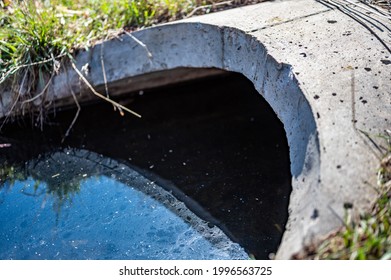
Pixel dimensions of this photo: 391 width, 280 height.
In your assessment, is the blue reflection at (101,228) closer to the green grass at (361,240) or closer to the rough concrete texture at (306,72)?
the rough concrete texture at (306,72)

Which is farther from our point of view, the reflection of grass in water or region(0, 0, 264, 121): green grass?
region(0, 0, 264, 121): green grass

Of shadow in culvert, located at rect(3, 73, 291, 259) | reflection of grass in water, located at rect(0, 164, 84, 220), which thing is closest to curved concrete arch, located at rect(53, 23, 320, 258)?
shadow in culvert, located at rect(3, 73, 291, 259)

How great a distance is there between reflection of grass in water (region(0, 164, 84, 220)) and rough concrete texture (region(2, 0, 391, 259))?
0.56 metres

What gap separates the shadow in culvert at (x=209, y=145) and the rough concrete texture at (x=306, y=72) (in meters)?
0.34

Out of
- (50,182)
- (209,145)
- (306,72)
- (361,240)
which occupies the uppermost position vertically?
(306,72)

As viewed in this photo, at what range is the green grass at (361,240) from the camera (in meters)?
1.75

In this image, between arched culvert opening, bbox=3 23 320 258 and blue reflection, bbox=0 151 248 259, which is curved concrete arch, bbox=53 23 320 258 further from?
blue reflection, bbox=0 151 248 259

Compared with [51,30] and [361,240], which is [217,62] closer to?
[51,30]

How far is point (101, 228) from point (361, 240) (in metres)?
1.59

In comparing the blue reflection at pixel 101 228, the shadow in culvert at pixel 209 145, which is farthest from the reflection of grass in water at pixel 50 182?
the shadow in culvert at pixel 209 145

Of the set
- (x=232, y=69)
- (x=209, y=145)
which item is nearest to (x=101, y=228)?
(x=209, y=145)

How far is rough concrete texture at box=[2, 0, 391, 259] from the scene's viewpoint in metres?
1.97

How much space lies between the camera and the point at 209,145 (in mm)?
3637
